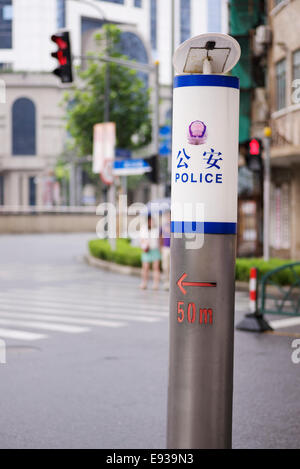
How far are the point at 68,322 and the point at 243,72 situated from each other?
17.6 metres

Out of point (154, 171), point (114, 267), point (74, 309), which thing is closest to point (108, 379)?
point (74, 309)

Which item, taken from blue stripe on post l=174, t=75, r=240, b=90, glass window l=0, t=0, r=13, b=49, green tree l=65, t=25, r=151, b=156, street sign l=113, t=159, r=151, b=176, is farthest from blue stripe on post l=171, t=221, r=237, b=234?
green tree l=65, t=25, r=151, b=156

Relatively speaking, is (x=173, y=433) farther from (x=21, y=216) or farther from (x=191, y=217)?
(x=21, y=216)

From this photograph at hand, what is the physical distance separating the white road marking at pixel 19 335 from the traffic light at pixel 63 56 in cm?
883

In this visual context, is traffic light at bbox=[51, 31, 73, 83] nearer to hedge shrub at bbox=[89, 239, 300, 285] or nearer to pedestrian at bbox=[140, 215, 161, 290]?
pedestrian at bbox=[140, 215, 161, 290]

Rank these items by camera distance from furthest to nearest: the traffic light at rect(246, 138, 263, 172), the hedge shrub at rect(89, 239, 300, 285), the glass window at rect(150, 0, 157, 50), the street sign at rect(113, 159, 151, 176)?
the glass window at rect(150, 0, 157, 50) < the street sign at rect(113, 159, 151, 176) < the traffic light at rect(246, 138, 263, 172) < the hedge shrub at rect(89, 239, 300, 285)

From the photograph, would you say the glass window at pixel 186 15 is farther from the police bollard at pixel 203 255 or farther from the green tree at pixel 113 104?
the police bollard at pixel 203 255

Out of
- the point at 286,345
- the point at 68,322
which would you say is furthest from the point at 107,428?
the point at 68,322

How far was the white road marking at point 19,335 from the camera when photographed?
1096 cm

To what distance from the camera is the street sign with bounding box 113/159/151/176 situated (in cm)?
2463

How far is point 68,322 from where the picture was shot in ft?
41.6

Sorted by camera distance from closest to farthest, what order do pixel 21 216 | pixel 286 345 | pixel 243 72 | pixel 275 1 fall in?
1. pixel 286 345
2. pixel 275 1
3. pixel 243 72
4. pixel 21 216

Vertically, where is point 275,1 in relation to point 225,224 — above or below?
above

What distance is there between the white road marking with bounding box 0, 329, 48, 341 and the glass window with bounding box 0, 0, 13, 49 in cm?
813
